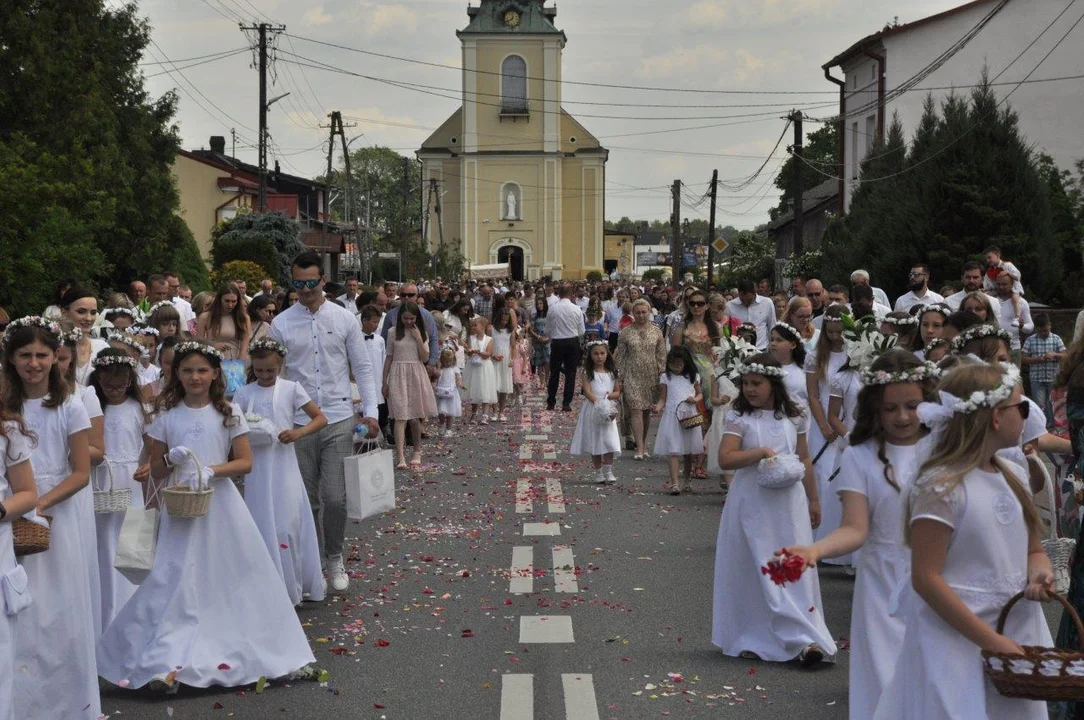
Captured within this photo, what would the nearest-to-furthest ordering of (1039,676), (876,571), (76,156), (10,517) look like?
(1039,676)
(10,517)
(876,571)
(76,156)

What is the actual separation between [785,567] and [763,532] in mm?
3439

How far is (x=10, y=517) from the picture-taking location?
5.62 metres

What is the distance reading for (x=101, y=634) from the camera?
7828 millimetres

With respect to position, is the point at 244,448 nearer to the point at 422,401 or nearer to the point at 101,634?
the point at 101,634

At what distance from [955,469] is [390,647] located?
4.42m

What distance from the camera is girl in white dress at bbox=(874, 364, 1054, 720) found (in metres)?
4.46

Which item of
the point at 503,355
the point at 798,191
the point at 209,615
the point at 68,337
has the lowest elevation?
the point at 209,615

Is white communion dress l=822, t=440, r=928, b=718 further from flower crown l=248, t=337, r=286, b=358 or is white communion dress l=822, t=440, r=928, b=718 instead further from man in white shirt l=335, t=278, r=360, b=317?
man in white shirt l=335, t=278, r=360, b=317

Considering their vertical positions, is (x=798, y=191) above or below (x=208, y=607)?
above

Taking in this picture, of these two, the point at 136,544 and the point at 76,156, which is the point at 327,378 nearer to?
the point at 136,544

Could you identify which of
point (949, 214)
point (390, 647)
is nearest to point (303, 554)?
point (390, 647)

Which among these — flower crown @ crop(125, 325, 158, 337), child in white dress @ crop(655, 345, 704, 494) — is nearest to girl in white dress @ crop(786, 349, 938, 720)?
flower crown @ crop(125, 325, 158, 337)

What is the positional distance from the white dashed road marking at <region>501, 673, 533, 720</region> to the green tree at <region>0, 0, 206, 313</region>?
54.9ft

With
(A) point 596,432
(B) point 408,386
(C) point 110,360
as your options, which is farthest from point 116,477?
(B) point 408,386
